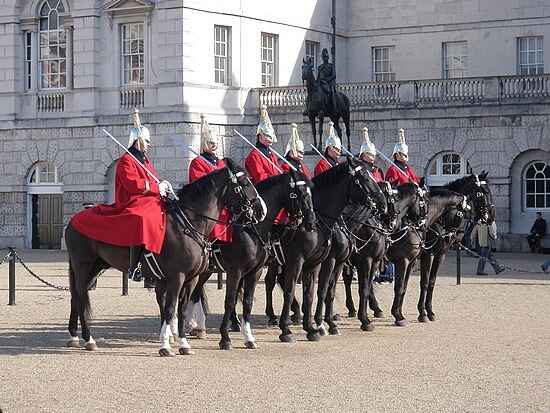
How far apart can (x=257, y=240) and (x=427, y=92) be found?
89.2 feet

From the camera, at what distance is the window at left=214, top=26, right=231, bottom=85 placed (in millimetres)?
44656

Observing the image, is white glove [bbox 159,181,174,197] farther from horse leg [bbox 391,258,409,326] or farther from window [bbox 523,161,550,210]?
window [bbox 523,161,550,210]

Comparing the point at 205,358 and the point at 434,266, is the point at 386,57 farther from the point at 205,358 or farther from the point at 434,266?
the point at 205,358

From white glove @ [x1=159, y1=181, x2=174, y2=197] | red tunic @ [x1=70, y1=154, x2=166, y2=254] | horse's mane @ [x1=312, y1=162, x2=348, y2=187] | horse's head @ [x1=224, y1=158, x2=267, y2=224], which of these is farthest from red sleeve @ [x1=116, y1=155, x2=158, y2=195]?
horse's mane @ [x1=312, y1=162, x2=348, y2=187]

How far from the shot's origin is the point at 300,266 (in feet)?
58.2

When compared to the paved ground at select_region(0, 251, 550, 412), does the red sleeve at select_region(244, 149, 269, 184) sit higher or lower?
higher

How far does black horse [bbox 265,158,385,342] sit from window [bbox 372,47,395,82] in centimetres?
Answer: 3174

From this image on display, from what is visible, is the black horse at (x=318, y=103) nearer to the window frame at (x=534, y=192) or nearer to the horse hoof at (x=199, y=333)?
the window frame at (x=534, y=192)

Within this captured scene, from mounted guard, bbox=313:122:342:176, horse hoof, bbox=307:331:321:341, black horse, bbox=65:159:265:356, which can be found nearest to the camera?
black horse, bbox=65:159:265:356

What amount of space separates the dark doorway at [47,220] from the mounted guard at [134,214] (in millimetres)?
29414

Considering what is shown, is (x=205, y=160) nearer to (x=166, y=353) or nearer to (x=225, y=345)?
(x=225, y=345)

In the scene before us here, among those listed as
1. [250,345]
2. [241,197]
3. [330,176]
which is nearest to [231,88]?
[330,176]

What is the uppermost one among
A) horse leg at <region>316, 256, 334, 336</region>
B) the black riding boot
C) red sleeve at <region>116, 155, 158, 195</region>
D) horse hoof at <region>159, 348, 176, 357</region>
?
red sleeve at <region>116, 155, 158, 195</region>

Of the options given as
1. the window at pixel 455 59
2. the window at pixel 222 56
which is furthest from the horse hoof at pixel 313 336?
the window at pixel 455 59
